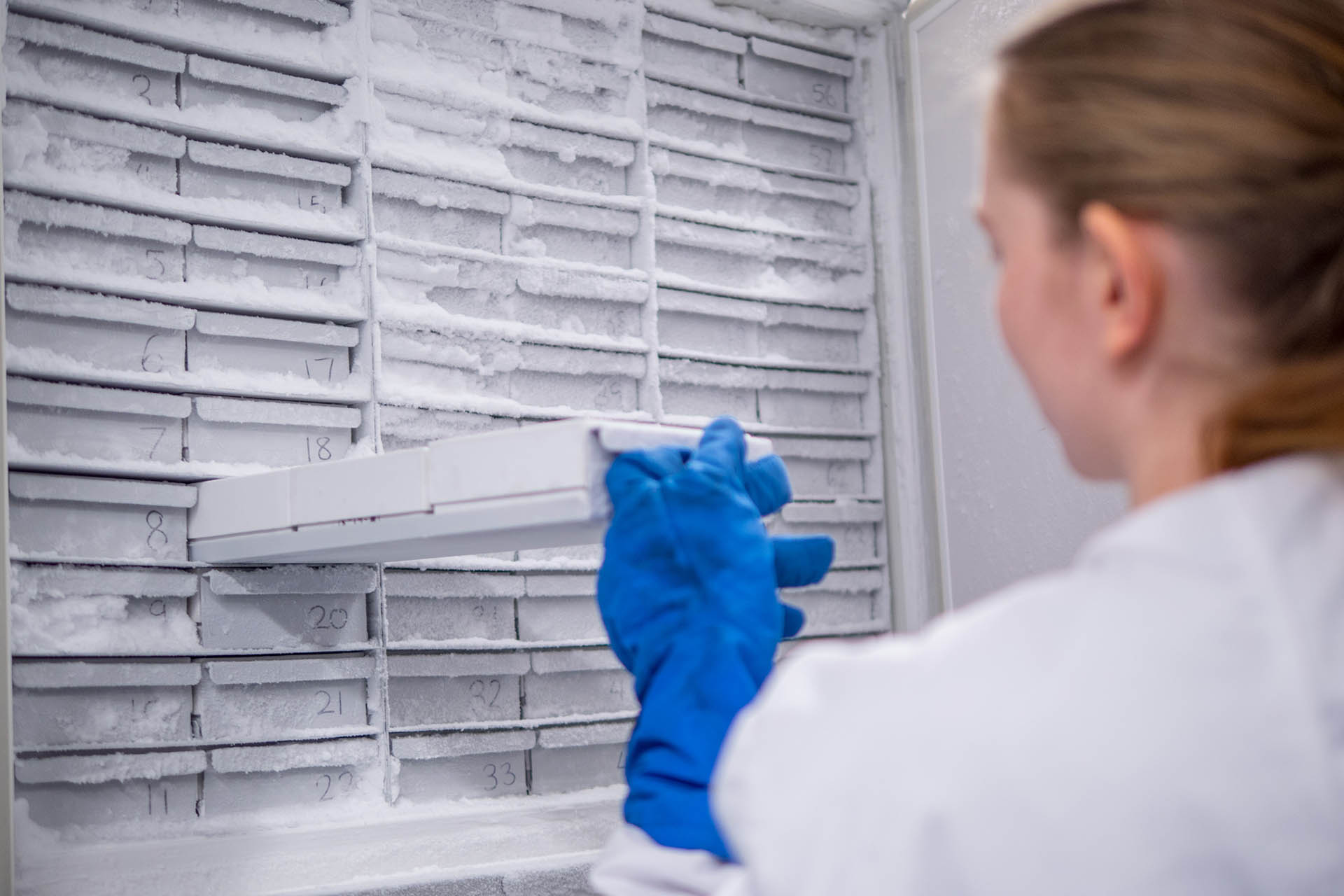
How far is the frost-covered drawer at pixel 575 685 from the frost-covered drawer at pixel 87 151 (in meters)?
0.85

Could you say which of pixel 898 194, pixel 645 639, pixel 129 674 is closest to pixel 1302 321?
pixel 645 639

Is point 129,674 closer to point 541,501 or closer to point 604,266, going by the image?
point 541,501

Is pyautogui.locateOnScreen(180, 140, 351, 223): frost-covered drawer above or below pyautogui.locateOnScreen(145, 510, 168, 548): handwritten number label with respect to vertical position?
above

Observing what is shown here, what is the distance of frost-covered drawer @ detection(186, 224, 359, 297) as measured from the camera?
1.59m

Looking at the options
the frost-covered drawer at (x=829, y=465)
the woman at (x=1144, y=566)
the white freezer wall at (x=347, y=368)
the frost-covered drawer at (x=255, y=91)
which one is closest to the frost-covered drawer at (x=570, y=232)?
the white freezer wall at (x=347, y=368)

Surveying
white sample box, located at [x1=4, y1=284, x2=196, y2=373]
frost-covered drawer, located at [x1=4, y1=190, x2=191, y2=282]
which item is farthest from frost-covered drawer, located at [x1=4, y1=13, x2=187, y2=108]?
white sample box, located at [x1=4, y1=284, x2=196, y2=373]

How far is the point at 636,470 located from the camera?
1059 mm

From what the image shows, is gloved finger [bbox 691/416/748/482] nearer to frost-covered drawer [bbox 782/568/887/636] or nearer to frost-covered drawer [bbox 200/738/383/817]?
frost-covered drawer [bbox 200/738/383/817]

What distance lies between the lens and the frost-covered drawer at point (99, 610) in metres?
1.42

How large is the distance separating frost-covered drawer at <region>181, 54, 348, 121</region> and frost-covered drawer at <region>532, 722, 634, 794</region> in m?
0.97

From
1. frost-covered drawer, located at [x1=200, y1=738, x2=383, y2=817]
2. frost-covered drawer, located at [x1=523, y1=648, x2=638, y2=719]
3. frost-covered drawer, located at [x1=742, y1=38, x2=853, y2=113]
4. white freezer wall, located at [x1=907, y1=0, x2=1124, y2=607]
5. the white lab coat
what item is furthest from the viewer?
frost-covered drawer, located at [x1=742, y1=38, x2=853, y2=113]

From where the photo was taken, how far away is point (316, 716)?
1603mm

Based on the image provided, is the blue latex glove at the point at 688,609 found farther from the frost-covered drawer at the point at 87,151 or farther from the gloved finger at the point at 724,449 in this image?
the frost-covered drawer at the point at 87,151

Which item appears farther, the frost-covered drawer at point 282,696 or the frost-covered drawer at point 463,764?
the frost-covered drawer at point 463,764
